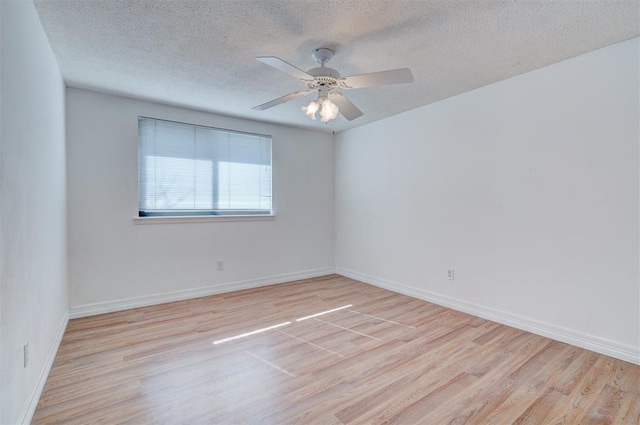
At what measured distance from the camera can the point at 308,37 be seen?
6.79 ft

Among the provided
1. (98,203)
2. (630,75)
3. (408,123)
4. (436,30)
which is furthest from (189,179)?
(630,75)

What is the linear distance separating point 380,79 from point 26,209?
214 cm

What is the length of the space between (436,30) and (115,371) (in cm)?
313

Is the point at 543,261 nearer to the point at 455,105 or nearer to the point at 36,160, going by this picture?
the point at 455,105

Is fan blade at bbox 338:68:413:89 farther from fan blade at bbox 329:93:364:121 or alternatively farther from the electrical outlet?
the electrical outlet

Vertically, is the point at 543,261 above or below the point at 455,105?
below

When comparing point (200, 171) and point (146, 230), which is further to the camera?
point (200, 171)

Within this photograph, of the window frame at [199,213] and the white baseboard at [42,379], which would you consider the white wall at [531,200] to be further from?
the white baseboard at [42,379]

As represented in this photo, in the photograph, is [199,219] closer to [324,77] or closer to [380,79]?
[324,77]

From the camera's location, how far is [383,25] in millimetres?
1954

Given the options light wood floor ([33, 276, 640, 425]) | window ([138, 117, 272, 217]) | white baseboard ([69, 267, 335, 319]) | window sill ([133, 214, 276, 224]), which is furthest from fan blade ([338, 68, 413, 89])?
white baseboard ([69, 267, 335, 319])

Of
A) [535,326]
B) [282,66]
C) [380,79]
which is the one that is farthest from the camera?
[535,326]

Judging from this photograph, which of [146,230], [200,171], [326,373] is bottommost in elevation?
[326,373]

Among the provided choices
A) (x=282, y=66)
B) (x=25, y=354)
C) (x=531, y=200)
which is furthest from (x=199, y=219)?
(x=531, y=200)
